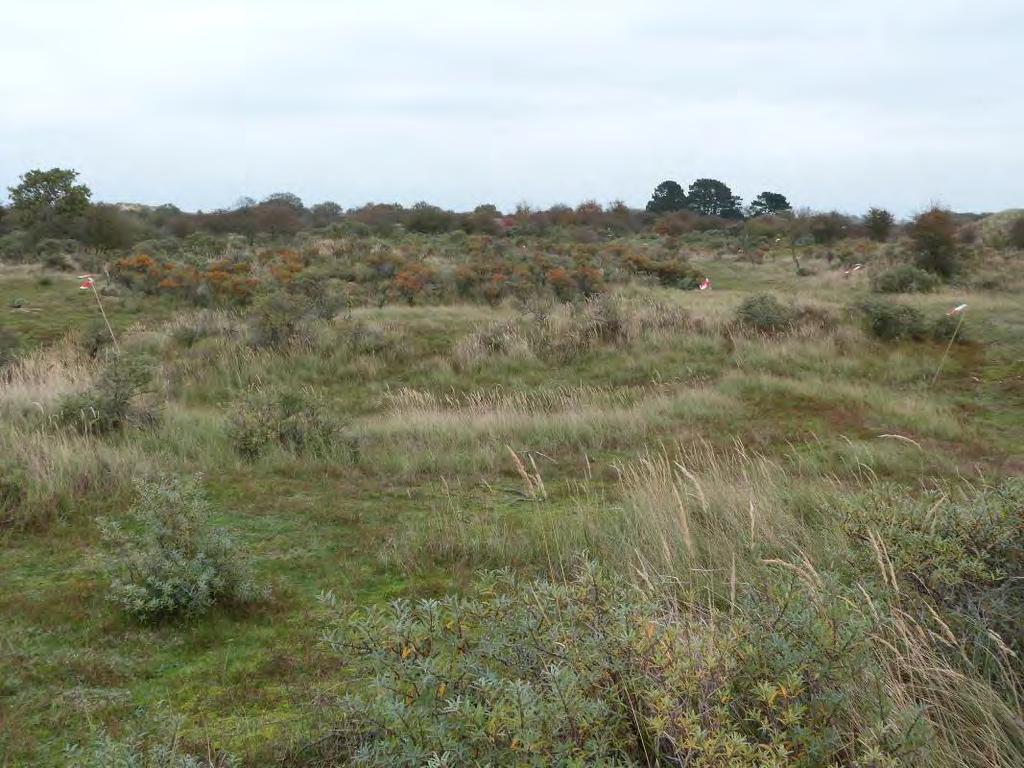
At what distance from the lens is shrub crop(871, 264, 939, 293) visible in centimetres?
2136

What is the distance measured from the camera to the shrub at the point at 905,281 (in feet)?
70.1

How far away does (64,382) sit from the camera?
9375 millimetres

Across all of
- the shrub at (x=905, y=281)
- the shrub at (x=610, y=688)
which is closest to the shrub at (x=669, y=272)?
the shrub at (x=905, y=281)

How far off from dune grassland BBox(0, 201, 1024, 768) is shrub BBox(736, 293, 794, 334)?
8 centimetres

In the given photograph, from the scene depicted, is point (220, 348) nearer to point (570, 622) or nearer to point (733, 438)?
point (733, 438)

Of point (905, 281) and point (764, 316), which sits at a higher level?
point (905, 281)

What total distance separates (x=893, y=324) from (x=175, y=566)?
552 inches

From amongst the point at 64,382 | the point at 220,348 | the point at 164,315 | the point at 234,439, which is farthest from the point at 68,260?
the point at 234,439

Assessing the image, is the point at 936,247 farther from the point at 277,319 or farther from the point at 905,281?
the point at 277,319

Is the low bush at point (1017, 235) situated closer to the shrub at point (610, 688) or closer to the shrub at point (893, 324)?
the shrub at point (893, 324)

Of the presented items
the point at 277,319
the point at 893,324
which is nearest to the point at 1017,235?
the point at 893,324

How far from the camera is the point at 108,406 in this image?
26.8 feet

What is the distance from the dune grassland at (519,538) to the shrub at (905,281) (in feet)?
16.7

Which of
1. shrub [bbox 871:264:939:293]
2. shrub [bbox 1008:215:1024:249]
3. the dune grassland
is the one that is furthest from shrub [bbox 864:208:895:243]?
the dune grassland
